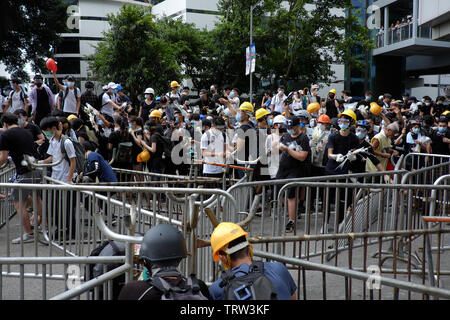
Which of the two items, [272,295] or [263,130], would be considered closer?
[272,295]

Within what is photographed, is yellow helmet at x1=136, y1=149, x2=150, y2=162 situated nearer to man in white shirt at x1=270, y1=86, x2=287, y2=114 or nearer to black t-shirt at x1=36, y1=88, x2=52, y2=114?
black t-shirt at x1=36, y1=88, x2=52, y2=114

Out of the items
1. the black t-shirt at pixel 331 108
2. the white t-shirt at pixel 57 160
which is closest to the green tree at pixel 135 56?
the black t-shirt at pixel 331 108

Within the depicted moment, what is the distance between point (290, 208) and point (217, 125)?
3103mm

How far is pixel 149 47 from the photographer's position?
31.7 m

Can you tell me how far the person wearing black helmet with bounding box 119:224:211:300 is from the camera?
9.70 ft

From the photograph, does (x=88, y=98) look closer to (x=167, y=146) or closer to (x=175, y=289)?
(x=167, y=146)

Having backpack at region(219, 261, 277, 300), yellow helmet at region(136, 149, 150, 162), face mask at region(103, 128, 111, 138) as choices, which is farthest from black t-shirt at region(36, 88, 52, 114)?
backpack at region(219, 261, 277, 300)

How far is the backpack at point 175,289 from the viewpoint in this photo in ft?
9.47

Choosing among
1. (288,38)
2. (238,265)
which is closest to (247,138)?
(238,265)

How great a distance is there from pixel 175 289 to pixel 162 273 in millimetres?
205

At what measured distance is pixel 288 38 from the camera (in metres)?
33.8

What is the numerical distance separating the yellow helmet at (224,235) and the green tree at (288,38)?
96.7 feet

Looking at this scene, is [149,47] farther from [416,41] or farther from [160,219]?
[160,219]
